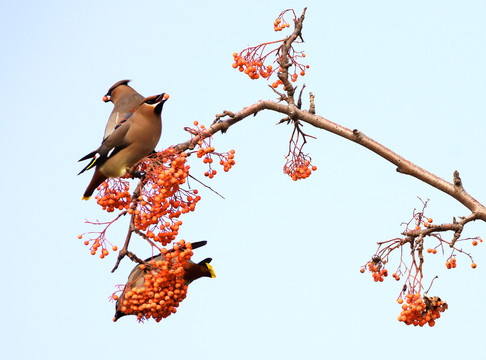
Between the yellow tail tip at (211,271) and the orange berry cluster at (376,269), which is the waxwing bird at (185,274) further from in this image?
the orange berry cluster at (376,269)

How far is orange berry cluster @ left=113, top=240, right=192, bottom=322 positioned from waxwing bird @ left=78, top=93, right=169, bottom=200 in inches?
32.4

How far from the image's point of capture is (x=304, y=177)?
5.93m

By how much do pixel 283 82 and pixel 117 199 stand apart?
1433 mm

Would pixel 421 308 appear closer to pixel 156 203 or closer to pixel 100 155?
pixel 156 203

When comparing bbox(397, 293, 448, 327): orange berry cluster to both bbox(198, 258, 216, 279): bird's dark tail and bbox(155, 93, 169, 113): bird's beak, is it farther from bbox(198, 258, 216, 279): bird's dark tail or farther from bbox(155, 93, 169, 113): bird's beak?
bbox(155, 93, 169, 113): bird's beak

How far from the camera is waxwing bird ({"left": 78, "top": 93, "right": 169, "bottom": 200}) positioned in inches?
218

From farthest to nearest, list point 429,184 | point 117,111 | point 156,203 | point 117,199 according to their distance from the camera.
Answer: point 117,111
point 429,184
point 117,199
point 156,203

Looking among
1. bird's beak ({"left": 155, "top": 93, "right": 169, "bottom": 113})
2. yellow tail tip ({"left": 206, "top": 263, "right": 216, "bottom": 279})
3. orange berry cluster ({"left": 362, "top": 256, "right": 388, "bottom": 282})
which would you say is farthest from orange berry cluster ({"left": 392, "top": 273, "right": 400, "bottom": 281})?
bird's beak ({"left": 155, "top": 93, "right": 169, "bottom": 113})

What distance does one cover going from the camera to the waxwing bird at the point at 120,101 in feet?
20.2

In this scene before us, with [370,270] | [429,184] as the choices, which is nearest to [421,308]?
[370,270]

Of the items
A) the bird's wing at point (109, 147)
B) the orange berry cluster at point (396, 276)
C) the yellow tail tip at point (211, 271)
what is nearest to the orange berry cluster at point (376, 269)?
the orange berry cluster at point (396, 276)

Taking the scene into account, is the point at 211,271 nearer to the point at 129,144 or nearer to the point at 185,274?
the point at 185,274

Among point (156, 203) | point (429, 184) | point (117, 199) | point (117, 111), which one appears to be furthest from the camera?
point (117, 111)

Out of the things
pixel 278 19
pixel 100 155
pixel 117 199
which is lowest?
pixel 117 199
